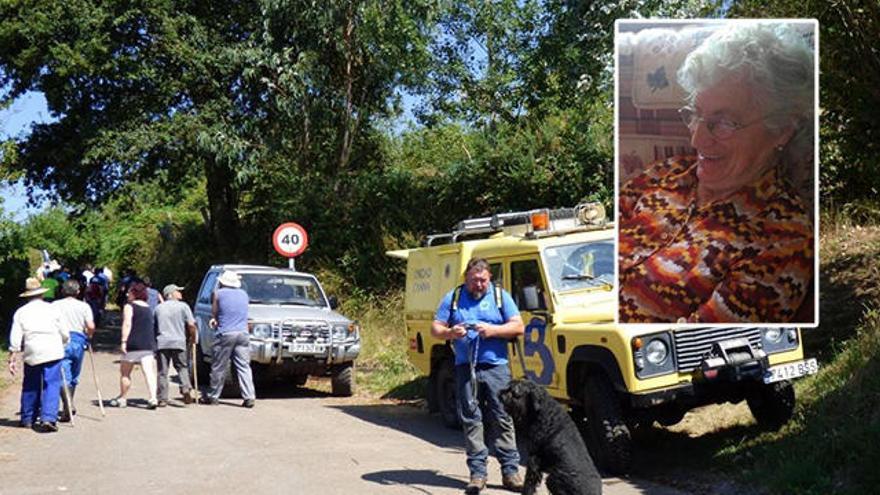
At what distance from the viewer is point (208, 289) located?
1672cm

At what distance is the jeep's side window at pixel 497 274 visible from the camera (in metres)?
11.0

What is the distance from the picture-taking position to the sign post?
62.1 ft

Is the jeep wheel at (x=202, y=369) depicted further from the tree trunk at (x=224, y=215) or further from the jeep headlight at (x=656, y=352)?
the tree trunk at (x=224, y=215)

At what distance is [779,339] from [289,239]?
1171cm

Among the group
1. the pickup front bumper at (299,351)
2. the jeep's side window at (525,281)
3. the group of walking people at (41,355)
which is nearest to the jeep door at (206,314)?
the pickup front bumper at (299,351)

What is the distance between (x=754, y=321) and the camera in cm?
596

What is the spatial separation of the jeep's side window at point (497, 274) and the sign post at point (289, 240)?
8.38 meters

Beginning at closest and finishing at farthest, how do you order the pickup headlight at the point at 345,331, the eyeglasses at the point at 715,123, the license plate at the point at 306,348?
the eyeglasses at the point at 715,123 → the license plate at the point at 306,348 → the pickup headlight at the point at 345,331

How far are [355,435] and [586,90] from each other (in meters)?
10.4

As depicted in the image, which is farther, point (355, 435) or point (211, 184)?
point (211, 184)

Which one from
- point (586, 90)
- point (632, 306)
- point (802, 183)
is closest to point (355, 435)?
point (632, 306)

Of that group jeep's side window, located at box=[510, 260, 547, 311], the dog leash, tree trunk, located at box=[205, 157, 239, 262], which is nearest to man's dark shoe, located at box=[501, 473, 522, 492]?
the dog leash

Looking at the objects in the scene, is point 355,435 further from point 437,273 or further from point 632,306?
point 632,306

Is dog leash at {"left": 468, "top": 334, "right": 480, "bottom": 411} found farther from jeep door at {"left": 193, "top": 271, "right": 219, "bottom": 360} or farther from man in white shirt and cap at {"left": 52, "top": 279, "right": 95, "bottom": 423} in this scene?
jeep door at {"left": 193, "top": 271, "right": 219, "bottom": 360}
